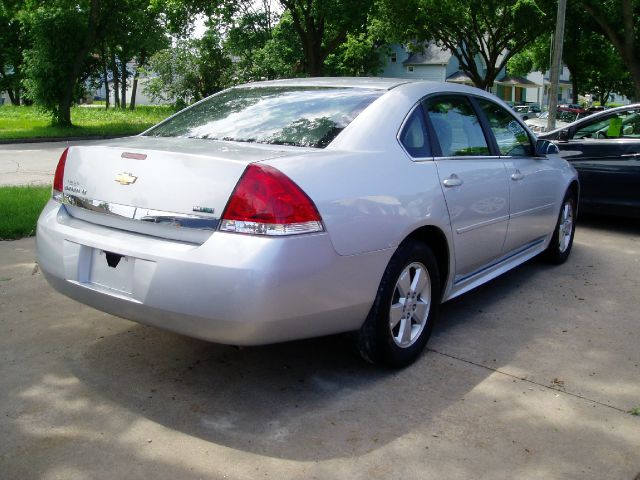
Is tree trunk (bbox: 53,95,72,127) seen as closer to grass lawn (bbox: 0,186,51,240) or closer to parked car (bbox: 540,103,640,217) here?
grass lawn (bbox: 0,186,51,240)

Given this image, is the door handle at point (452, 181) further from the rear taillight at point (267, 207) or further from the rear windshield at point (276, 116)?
the rear taillight at point (267, 207)

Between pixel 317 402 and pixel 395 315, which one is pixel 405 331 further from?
pixel 317 402

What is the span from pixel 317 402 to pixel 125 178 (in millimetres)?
1465

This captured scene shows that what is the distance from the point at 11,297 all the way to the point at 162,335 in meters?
1.43

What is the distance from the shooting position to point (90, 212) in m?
3.55

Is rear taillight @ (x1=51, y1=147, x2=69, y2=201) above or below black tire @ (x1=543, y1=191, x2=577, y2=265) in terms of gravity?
above

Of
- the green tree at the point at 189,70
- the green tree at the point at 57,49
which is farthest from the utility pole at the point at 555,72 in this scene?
the green tree at the point at 189,70

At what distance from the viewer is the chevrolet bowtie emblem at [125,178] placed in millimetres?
3351

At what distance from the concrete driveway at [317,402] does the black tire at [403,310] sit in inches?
5.4

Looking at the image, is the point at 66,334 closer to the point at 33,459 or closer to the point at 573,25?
the point at 33,459

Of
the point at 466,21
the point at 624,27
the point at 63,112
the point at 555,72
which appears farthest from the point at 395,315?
the point at 466,21

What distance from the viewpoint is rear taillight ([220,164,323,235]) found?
3.04 meters

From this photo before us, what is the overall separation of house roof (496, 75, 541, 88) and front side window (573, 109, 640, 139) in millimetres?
69293

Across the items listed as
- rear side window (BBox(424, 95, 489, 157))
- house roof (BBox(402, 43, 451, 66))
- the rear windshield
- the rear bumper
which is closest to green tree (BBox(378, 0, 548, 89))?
rear side window (BBox(424, 95, 489, 157))
